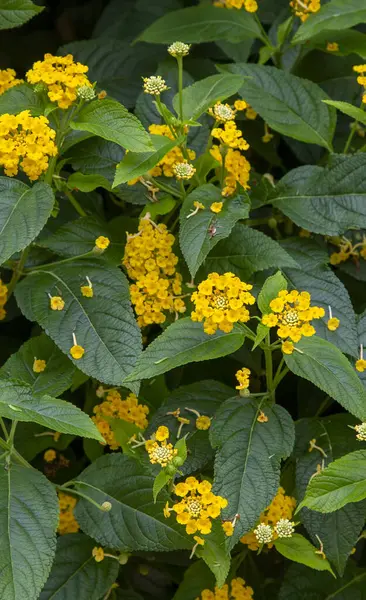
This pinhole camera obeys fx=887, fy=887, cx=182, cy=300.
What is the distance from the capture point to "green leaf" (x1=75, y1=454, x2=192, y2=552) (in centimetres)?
169

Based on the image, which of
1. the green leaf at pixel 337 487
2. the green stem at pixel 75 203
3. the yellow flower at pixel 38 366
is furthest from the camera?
the green stem at pixel 75 203

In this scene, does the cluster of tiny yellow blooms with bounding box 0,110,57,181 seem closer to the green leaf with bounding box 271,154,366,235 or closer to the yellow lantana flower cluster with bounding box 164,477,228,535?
the green leaf with bounding box 271,154,366,235

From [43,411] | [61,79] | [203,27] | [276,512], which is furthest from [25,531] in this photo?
[203,27]

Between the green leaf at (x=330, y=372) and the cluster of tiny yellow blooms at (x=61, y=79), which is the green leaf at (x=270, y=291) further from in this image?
the cluster of tiny yellow blooms at (x=61, y=79)

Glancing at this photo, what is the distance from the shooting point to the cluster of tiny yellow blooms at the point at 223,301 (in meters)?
1.54

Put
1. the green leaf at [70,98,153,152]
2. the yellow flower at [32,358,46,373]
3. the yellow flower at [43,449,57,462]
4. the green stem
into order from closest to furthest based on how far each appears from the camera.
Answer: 1. the green leaf at [70,98,153,152]
2. the yellow flower at [32,358,46,373]
3. the green stem
4. the yellow flower at [43,449,57,462]

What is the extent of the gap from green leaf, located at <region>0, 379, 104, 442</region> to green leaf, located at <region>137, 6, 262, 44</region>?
3.59 feet

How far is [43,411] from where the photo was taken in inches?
61.7

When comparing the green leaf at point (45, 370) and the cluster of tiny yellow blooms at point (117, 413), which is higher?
the green leaf at point (45, 370)

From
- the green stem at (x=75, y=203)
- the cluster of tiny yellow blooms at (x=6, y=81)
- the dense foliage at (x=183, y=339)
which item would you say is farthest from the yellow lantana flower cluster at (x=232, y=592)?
the cluster of tiny yellow blooms at (x=6, y=81)

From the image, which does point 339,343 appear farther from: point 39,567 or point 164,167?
point 39,567

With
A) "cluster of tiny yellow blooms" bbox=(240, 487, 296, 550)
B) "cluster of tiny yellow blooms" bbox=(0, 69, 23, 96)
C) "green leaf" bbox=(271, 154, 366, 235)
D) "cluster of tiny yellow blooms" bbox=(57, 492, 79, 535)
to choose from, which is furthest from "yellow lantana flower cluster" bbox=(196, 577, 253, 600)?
"cluster of tiny yellow blooms" bbox=(0, 69, 23, 96)

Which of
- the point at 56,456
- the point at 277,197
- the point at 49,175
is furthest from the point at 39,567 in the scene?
the point at 277,197

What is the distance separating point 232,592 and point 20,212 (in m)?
0.90
